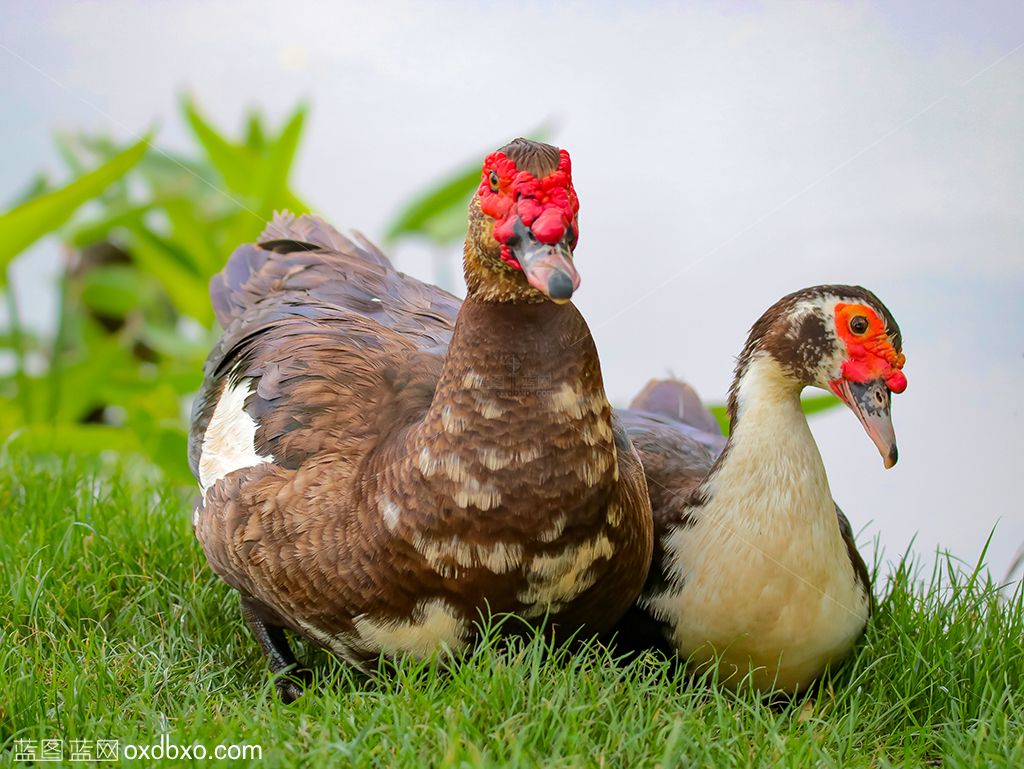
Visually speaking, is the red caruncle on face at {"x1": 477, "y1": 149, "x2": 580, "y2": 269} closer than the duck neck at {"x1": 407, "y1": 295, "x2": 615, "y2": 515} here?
Yes

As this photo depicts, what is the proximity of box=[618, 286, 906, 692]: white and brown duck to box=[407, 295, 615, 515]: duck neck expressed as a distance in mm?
380

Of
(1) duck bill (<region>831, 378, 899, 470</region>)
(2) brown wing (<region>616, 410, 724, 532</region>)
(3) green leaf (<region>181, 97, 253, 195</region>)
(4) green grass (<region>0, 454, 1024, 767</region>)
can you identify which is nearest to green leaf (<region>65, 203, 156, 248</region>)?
(3) green leaf (<region>181, 97, 253, 195</region>)

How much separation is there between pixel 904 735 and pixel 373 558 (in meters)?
0.96

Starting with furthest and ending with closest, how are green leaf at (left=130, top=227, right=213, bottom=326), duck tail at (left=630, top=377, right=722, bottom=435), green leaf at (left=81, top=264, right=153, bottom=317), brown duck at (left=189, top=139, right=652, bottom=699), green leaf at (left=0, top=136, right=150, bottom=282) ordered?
green leaf at (left=81, top=264, right=153, bottom=317) → green leaf at (left=130, top=227, right=213, bottom=326) → green leaf at (left=0, top=136, right=150, bottom=282) → duck tail at (left=630, top=377, right=722, bottom=435) → brown duck at (left=189, top=139, right=652, bottom=699)

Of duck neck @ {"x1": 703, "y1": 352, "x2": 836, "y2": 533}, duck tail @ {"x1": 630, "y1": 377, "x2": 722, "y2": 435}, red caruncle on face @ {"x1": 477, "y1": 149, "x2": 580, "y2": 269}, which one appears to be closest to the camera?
red caruncle on face @ {"x1": 477, "y1": 149, "x2": 580, "y2": 269}

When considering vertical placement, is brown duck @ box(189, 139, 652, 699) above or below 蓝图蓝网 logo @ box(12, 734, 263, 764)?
above

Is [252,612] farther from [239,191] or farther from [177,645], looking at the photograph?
[239,191]

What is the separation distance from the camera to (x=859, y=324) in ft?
6.91

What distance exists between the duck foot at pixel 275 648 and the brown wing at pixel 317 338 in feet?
1.13

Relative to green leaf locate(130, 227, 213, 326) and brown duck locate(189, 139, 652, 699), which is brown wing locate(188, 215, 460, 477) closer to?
brown duck locate(189, 139, 652, 699)

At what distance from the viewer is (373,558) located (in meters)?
1.98

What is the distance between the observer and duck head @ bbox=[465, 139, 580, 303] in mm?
1789

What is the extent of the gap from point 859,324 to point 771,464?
11.8 inches

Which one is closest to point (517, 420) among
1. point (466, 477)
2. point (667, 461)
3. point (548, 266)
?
point (466, 477)
